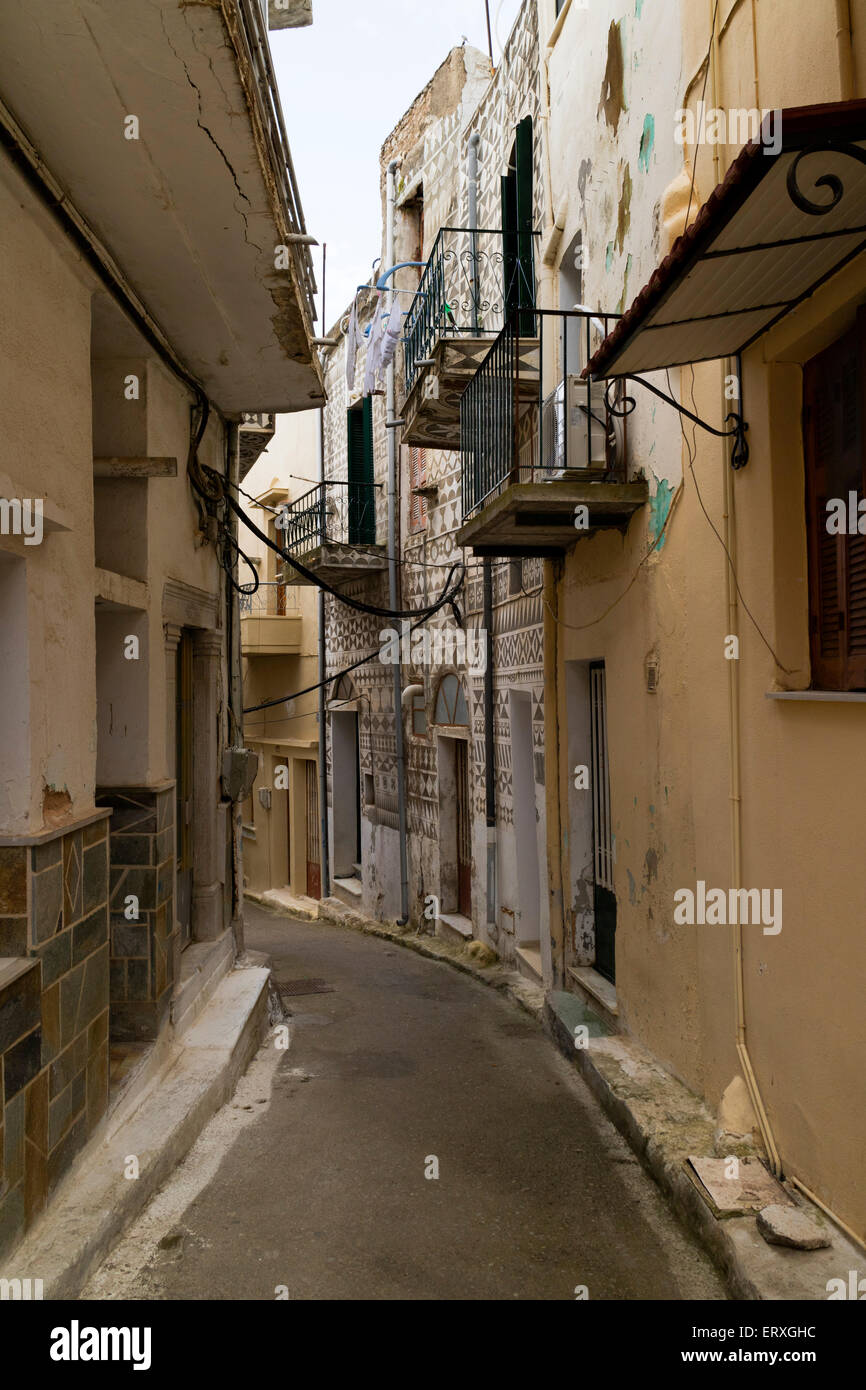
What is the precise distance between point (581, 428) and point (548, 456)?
2.01 feet

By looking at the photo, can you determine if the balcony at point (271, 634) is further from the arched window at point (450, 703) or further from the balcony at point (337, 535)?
the arched window at point (450, 703)

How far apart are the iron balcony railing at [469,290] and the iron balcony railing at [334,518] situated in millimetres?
3594

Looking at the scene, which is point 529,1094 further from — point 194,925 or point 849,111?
point 849,111

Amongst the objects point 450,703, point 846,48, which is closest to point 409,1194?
point 846,48

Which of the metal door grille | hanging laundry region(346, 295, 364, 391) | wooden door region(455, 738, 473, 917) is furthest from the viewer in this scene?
hanging laundry region(346, 295, 364, 391)

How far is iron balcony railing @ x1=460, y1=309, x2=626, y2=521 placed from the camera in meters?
6.95

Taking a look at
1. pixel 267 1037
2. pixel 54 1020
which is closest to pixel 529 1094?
pixel 267 1037

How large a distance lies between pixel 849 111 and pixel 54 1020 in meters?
4.10

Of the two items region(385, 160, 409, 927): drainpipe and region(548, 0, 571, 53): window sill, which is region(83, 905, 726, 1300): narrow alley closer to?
region(385, 160, 409, 927): drainpipe

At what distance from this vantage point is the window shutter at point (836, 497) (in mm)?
4137

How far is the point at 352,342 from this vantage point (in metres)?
17.3

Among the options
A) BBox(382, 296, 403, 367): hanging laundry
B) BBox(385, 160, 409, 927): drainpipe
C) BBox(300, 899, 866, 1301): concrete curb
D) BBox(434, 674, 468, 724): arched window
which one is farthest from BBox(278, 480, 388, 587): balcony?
BBox(300, 899, 866, 1301): concrete curb

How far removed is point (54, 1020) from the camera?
14.0ft

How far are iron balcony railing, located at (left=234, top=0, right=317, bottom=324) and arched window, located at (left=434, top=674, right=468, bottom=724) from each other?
6.44m
